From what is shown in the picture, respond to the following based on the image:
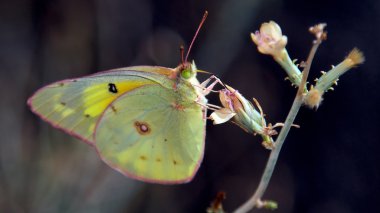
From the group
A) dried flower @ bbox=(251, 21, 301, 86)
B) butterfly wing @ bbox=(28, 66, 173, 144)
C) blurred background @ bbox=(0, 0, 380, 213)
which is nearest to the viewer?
dried flower @ bbox=(251, 21, 301, 86)

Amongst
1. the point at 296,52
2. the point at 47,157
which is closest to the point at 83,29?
the point at 47,157

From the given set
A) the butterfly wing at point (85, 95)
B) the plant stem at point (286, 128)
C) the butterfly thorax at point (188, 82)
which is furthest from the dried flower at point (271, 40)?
the butterfly wing at point (85, 95)

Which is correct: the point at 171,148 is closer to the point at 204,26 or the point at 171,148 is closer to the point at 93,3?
the point at 204,26

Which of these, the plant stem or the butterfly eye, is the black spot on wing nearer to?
the butterfly eye

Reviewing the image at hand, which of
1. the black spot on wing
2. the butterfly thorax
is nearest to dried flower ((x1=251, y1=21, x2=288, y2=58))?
the butterfly thorax

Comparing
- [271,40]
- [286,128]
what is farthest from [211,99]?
[286,128]

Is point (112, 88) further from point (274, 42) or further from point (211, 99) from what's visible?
point (211, 99)
